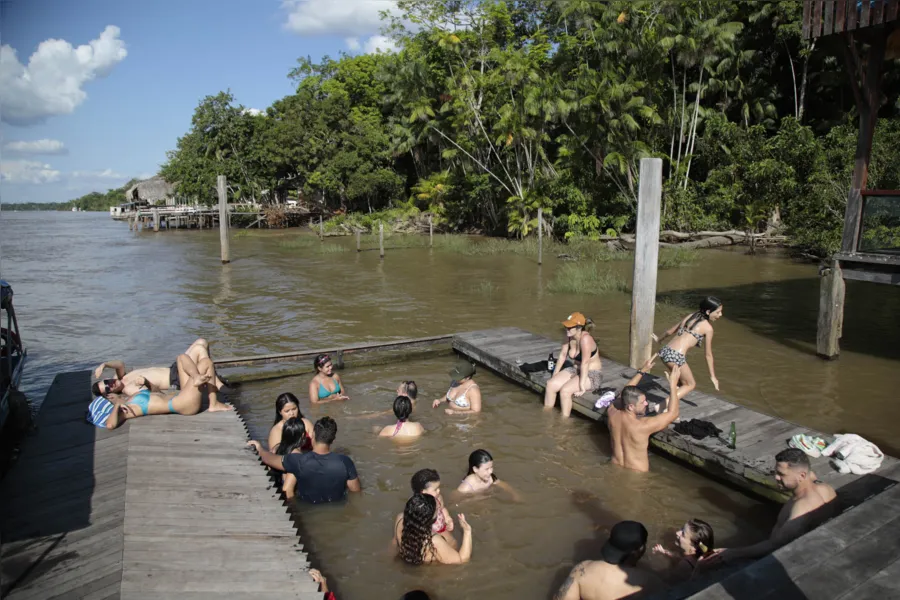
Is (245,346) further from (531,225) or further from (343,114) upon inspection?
(343,114)

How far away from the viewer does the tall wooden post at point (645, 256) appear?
880 cm

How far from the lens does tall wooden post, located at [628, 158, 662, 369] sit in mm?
8797

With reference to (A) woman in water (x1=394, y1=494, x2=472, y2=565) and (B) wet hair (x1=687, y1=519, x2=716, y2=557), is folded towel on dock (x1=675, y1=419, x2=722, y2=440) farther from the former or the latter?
(A) woman in water (x1=394, y1=494, x2=472, y2=565)

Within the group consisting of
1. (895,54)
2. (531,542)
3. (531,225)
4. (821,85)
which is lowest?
(531,542)

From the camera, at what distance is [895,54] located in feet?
34.6

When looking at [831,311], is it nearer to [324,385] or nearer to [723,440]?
[723,440]

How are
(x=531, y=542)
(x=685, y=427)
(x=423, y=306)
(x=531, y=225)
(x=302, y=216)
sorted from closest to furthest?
(x=531, y=542), (x=685, y=427), (x=423, y=306), (x=531, y=225), (x=302, y=216)

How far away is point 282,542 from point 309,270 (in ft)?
67.9

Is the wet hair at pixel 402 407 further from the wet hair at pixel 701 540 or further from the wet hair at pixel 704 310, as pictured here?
the wet hair at pixel 701 540

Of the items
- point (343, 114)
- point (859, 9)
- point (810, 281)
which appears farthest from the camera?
point (343, 114)

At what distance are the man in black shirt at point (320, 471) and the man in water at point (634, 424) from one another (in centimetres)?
301

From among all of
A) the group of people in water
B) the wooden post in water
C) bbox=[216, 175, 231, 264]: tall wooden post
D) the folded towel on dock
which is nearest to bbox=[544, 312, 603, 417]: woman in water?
the group of people in water

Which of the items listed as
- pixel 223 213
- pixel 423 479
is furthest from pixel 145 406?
pixel 223 213

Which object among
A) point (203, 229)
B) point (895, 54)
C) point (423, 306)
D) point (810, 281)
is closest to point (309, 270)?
point (423, 306)
